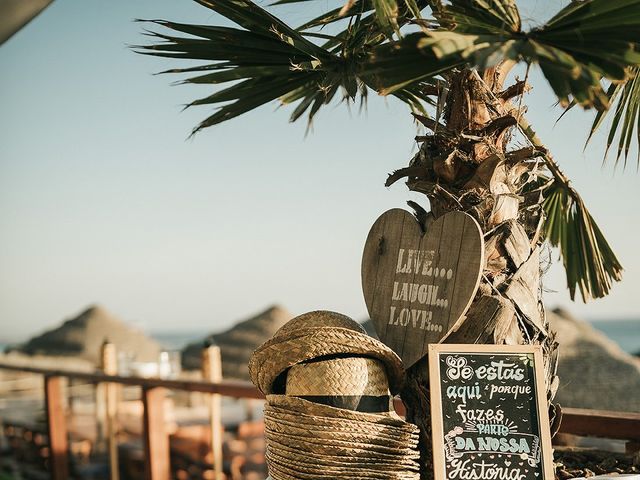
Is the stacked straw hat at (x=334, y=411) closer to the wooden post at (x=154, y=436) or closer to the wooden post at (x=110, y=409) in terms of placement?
the wooden post at (x=154, y=436)

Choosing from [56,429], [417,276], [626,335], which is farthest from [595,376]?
[626,335]

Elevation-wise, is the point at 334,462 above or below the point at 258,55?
below

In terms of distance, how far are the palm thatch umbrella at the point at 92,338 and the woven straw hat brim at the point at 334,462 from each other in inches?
339

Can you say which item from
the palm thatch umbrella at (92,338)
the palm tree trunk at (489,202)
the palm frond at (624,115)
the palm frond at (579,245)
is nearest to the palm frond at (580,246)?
the palm frond at (579,245)

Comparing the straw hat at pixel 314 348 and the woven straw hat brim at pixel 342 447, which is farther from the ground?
the straw hat at pixel 314 348

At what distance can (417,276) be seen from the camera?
5.55 feet

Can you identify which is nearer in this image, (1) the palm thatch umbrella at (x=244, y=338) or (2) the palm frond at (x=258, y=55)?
(2) the palm frond at (x=258, y=55)

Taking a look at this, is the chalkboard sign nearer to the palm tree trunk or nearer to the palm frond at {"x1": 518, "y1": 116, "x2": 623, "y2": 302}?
the palm tree trunk

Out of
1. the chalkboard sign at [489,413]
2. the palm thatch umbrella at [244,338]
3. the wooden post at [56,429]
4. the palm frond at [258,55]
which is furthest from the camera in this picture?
the palm thatch umbrella at [244,338]

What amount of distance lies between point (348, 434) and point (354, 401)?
9 cm

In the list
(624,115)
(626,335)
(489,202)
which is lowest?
(626,335)

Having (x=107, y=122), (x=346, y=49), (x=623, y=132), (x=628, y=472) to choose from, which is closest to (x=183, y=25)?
(x=346, y=49)

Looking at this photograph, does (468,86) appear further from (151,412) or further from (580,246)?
(151,412)

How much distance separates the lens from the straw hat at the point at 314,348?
59.1 inches
